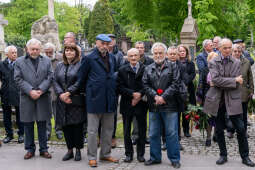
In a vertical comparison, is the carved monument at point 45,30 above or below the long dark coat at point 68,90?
above

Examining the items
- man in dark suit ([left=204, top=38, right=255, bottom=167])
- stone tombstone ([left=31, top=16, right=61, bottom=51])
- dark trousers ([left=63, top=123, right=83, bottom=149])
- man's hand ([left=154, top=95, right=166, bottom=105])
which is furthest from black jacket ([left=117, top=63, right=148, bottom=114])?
stone tombstone ([left=31, top=16, right=61, bottom=51])

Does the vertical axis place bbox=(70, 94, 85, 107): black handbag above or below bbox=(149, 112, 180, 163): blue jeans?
above

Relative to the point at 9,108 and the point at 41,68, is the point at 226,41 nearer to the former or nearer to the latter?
the point at 41,68

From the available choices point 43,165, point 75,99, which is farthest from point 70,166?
point 75,99

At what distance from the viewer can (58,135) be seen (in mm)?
7883

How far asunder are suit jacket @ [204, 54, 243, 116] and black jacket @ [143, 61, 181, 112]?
2.13 feet

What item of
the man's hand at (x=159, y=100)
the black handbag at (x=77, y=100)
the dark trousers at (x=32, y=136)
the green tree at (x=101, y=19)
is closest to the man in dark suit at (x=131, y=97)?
the man's hand at (x=159, y=100)

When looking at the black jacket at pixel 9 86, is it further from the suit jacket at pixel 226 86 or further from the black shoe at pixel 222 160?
the black shoe at pixel 222 160

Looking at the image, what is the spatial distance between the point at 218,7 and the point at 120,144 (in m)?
19.1

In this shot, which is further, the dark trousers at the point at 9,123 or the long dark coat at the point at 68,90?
the dark trousers at the point at 9,123

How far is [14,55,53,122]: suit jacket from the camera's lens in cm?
634

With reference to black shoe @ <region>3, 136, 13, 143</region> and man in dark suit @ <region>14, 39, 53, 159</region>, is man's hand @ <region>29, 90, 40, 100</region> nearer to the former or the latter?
man in dark suit @ <region>14, 39, 53, 159</region>

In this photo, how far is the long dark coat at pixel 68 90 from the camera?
613cm

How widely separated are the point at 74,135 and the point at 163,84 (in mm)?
1870
